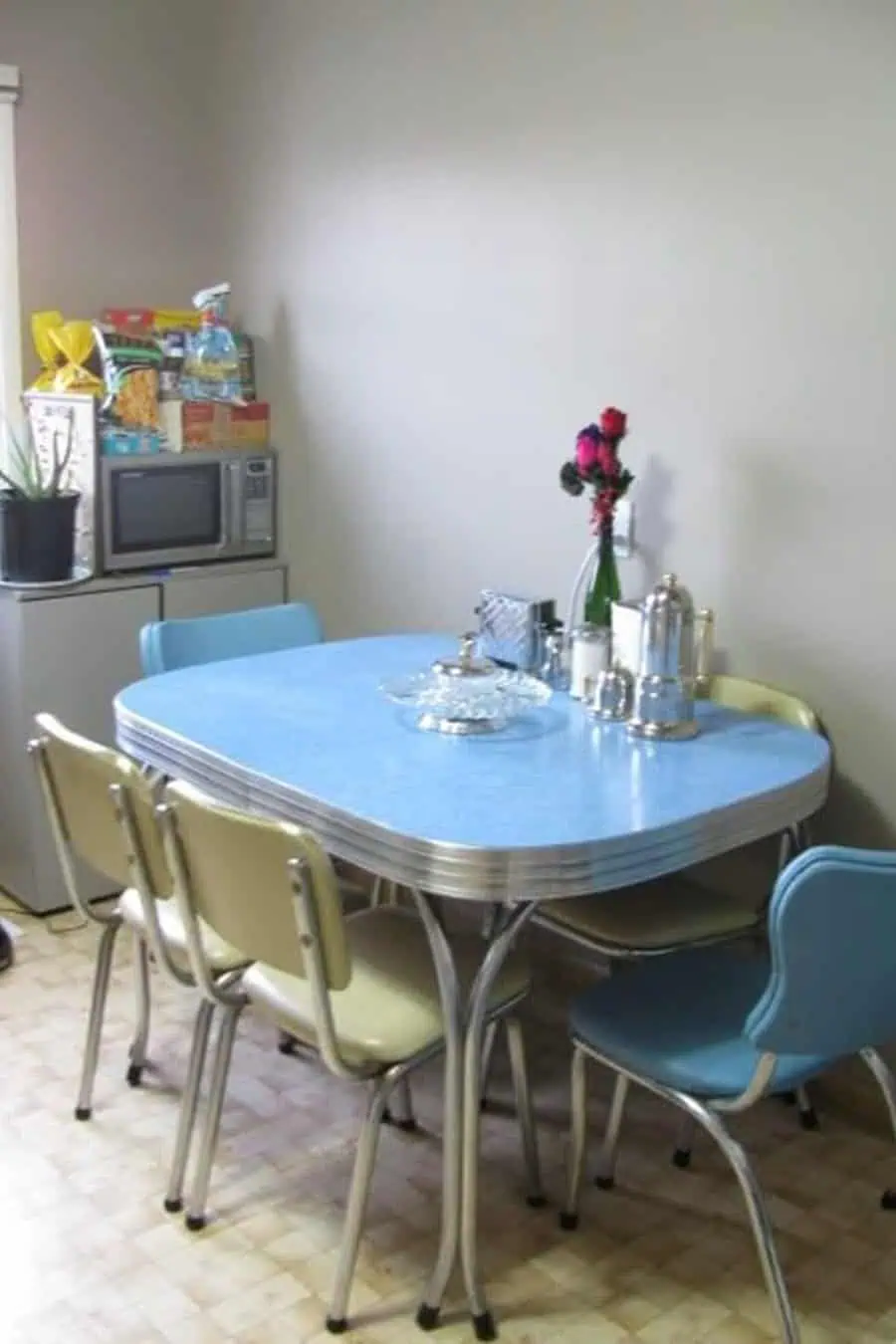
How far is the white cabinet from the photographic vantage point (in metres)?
3.38

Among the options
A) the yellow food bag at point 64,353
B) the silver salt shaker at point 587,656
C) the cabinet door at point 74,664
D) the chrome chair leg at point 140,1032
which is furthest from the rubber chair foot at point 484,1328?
the yellow food bag at point 64,353

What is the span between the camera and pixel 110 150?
372cm

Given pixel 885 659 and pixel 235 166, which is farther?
pixel 235 166

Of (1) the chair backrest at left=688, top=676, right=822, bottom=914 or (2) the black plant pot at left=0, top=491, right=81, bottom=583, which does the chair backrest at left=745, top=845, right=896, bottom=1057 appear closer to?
(1) the chair backrest at left=688, top=676, right=822, bottom=914

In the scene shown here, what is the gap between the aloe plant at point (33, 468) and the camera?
3.40m

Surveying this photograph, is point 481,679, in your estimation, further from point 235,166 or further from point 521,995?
point 235,166

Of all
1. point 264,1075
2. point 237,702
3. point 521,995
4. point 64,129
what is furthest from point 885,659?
point 64,129

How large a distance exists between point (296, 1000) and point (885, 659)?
47.4 inches

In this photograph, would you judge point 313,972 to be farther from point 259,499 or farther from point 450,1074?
point 259,499

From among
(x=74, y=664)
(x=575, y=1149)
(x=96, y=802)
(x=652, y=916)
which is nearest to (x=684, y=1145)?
(x=575, y=1149)

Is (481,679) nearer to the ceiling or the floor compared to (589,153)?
nearer to the floor

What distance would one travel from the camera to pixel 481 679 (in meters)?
2.68

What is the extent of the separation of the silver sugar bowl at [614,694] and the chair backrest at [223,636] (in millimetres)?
846

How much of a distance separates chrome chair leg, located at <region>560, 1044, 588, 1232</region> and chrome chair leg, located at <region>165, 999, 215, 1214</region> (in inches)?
24.2
